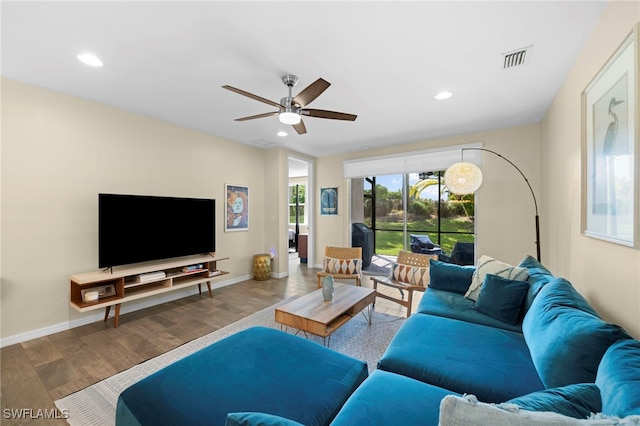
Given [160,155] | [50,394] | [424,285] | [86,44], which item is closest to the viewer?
[50,394]

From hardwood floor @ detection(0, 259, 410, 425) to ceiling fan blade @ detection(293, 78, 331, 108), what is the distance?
2.70 m

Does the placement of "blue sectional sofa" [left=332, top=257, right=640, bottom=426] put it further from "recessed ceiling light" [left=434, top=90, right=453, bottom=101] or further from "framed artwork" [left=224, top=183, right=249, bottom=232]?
"framed artwork" [left=224, top=183, right=249, bottom=232]

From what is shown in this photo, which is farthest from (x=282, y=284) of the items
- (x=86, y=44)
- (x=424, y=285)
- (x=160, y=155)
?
(x=86, y=44)

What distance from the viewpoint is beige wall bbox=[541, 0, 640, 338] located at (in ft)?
4.71

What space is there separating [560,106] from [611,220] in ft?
6.04

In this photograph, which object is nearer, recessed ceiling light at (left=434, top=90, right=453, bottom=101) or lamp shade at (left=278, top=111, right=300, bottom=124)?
lamp shade at (left=278, top=111, right=300, bottom=124)

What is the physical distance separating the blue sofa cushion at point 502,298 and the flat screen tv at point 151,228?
3.81 meters

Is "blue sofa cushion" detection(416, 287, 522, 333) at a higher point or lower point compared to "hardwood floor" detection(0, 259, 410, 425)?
higher

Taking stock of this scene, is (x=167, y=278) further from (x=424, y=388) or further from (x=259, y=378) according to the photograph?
(x=424, y=388)

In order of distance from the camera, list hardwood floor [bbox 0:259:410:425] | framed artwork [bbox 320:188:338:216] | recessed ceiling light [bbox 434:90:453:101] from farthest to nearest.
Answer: framed artwork [bbox 320:188:338:216], recessed ceiling light [bbox 434:90:453:101], hardwood floor [bbox 0:259:410:425]

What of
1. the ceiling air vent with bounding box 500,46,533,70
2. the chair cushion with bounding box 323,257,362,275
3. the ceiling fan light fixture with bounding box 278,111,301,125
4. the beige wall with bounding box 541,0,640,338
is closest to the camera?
the beige wall with bounding box 541,0,640,338

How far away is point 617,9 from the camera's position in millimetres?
1552

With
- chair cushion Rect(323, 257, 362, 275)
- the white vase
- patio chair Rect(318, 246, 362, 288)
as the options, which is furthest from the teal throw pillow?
chair cushion Rect(323, 257, 362, 275)

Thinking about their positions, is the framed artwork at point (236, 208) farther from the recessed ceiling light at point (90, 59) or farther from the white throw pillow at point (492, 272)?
the white throw pillow at point (492, 272)
